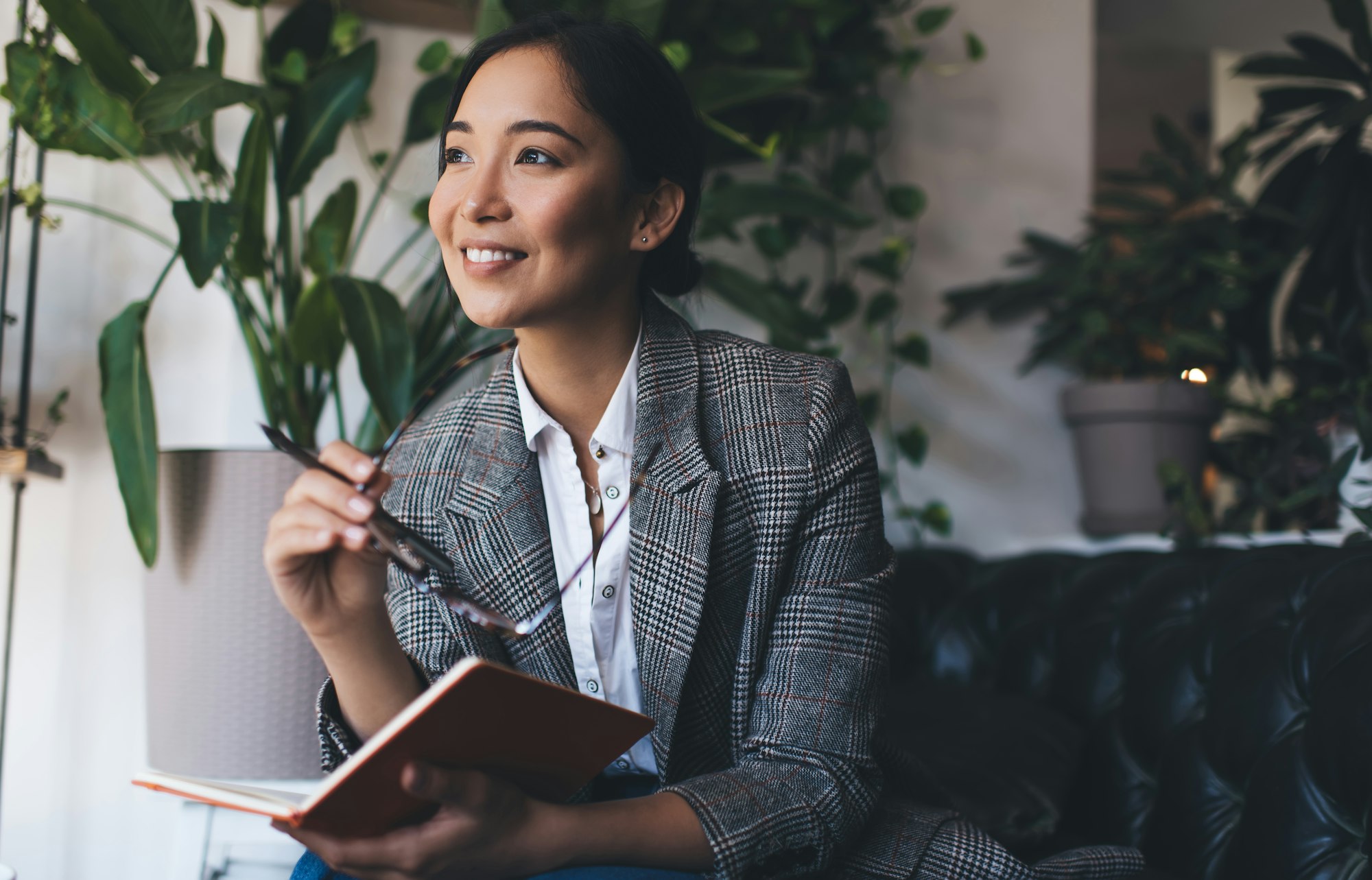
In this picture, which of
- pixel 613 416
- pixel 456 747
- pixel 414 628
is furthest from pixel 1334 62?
pixel 456 747

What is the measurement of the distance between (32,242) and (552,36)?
1043 millimetres

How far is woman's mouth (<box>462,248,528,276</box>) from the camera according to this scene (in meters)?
0.93

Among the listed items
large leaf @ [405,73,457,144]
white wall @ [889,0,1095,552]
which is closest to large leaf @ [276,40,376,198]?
large leaf @ [405,73,457,144]

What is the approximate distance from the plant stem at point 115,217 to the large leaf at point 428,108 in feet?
1.32

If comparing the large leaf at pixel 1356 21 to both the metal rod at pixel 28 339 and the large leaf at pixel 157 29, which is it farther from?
the metal rod at pixel 28 339

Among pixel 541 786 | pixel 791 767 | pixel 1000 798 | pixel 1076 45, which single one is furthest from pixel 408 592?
pixel 1076 45

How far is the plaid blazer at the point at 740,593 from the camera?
0.92 meters

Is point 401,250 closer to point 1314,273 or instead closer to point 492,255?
point 492,255

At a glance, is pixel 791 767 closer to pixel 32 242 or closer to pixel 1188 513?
pixel 1188 513

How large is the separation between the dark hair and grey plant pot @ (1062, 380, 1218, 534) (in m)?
1.20

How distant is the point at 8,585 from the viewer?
165 cm

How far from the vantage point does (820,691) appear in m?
0.93

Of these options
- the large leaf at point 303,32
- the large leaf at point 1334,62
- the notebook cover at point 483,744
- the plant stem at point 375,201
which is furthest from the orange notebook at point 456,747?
the large leaf at point 1334,62

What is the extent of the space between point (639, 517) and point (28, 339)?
113 cm
